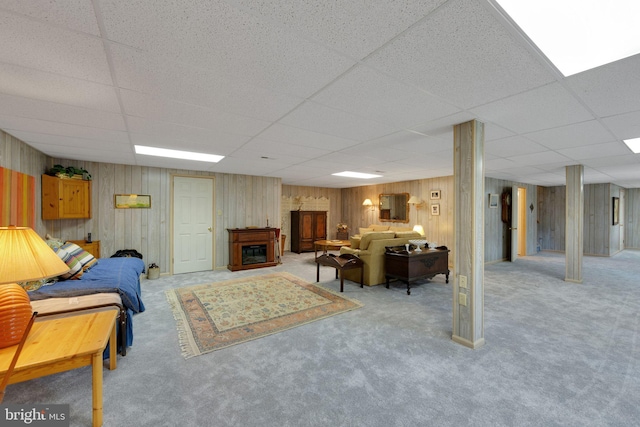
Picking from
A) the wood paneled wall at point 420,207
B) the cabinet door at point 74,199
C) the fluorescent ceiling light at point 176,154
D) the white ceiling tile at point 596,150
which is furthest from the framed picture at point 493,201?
the cabinet door at point 74,199

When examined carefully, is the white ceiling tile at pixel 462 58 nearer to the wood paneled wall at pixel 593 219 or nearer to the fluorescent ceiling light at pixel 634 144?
the fluorescent ceiling light at pixel 634 144

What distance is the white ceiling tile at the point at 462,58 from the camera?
1.24 metres

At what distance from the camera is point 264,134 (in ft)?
10.1

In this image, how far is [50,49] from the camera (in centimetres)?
145

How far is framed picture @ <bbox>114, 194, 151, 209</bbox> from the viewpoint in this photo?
5.02 m

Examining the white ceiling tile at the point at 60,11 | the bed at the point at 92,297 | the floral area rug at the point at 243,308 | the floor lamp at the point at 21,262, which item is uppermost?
the white ceiling tile at the point at 60,11

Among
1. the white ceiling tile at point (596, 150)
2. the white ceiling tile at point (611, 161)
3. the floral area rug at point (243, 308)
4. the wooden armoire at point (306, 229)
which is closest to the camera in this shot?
the floral area rug at point (243, 308)

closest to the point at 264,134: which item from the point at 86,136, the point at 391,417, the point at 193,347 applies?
the point at 86,136

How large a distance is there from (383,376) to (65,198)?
519cm

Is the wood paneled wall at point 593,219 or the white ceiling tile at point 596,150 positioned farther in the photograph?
the wood paneled wall at point 593,219

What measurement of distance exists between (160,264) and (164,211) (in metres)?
1.10

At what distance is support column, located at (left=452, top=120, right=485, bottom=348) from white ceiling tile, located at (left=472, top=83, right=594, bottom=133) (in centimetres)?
24

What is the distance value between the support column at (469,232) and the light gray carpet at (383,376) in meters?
0.26

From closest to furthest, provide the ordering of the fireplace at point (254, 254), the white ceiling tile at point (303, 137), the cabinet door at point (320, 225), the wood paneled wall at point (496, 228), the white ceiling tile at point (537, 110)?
the white ceiling tile at point (537, 110) < the white ceiling tile at point (303, 137) < the fireplace at point (254, 254) < the wood paneled wall at point (496, 228) < the cabinet door at point (320, 225)
